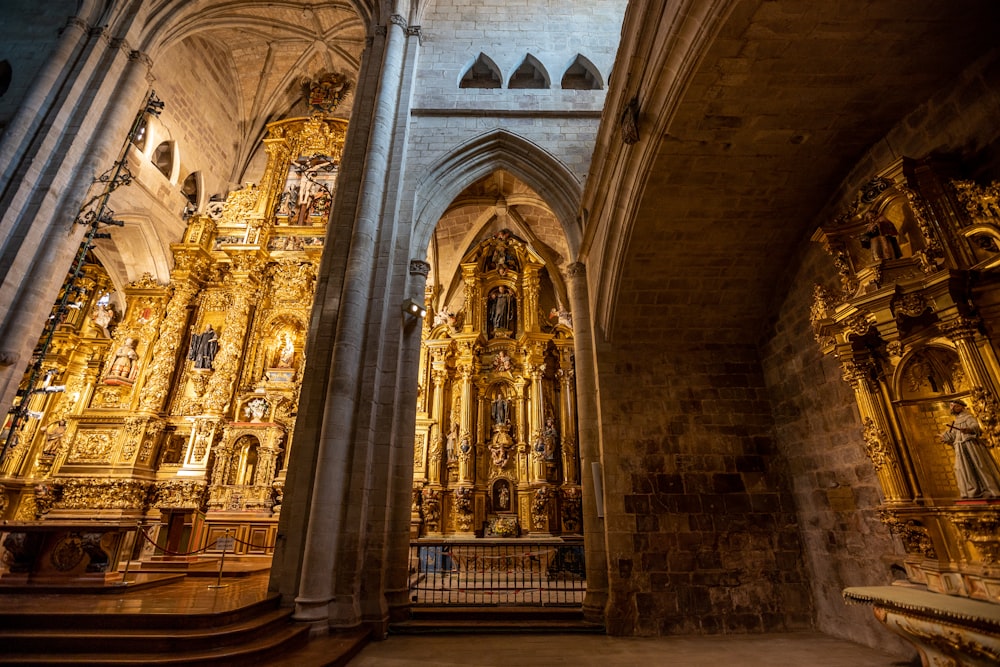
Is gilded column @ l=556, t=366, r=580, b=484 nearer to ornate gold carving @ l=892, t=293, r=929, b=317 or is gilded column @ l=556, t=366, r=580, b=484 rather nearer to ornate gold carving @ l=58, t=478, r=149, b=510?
ornate gold carving @ l=892, t=293, r=929, b=317

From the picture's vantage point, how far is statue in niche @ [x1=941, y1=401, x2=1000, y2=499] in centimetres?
330

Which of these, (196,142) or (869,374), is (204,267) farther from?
(869,374)

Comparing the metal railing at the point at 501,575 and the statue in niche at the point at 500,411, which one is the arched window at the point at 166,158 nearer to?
the statue in niche at the point at 500,411

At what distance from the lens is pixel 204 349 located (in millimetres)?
12953

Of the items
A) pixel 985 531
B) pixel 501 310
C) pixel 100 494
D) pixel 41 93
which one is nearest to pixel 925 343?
pixel 985 531

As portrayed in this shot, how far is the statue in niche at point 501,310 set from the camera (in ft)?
47.8

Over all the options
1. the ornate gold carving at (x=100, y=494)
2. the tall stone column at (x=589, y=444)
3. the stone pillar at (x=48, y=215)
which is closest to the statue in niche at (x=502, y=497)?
the tall stone column at (x=589, y=444)

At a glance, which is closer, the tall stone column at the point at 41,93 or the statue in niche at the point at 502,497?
the tall stone column at the point at 41,93

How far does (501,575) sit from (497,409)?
14.4 ft

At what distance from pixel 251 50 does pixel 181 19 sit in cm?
438

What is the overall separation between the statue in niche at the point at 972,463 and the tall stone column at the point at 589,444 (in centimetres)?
395

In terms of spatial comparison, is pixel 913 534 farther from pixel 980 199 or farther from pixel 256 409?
pixel 256 409

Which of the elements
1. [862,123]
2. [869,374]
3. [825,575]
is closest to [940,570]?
[869,374]

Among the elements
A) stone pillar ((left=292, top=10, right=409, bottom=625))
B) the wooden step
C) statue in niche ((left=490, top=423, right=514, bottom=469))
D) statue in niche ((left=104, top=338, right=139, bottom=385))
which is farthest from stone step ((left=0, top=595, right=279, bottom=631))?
statue in niche ((left=104, top=338, right=139, bottom=385))
